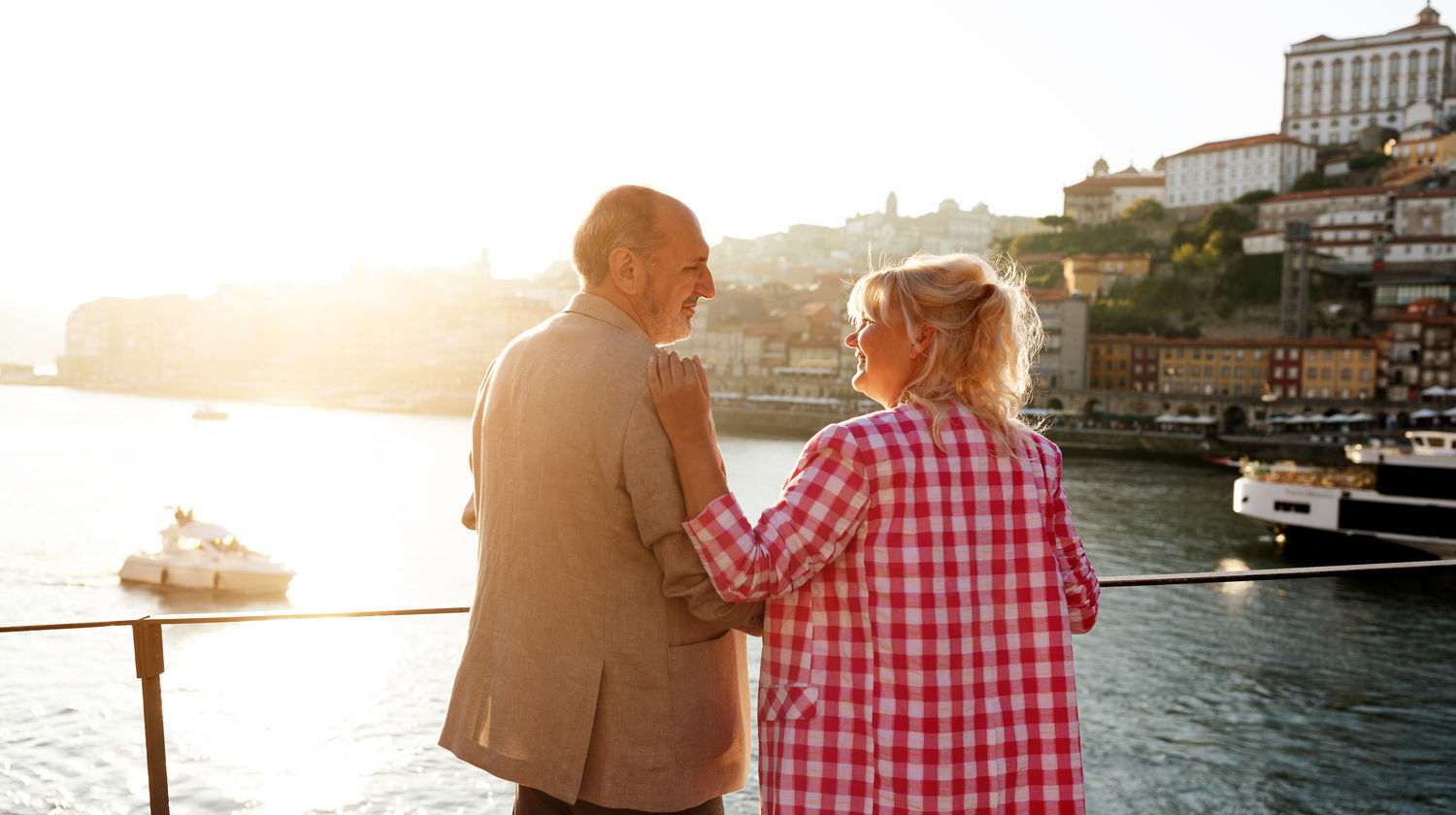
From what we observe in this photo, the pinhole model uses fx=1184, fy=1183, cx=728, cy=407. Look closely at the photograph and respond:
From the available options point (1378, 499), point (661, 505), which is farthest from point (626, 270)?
point (1378, 499)

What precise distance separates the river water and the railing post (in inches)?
261

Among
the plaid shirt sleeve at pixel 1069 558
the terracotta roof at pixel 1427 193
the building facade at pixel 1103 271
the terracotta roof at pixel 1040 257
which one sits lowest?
the plaid shirt sleeve at pixel 1069 558

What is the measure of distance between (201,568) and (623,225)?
651 inches

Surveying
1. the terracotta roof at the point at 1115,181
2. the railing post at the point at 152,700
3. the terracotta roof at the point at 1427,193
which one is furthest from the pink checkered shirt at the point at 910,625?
the terracotta roof at the point at 1115,181

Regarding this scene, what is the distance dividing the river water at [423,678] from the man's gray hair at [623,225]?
697 cm

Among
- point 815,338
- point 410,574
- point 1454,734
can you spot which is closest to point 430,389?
point 815,338

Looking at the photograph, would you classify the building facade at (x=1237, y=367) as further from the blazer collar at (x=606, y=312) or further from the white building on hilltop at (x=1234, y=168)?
the blazer collar at (x=606, y=312)

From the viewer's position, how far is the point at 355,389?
2879 inches

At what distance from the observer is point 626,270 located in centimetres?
120

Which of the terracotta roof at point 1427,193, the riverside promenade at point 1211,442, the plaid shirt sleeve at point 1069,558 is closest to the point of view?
the plaid shirt sleeve at point 1069,558

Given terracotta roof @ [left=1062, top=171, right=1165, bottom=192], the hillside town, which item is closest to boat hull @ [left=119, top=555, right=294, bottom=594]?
the hillside town

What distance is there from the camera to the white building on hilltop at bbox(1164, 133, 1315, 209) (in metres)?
50.5

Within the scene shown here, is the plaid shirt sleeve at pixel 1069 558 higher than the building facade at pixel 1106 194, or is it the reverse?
the building facade at pixel 1106 194

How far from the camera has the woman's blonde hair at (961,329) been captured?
113 cm
